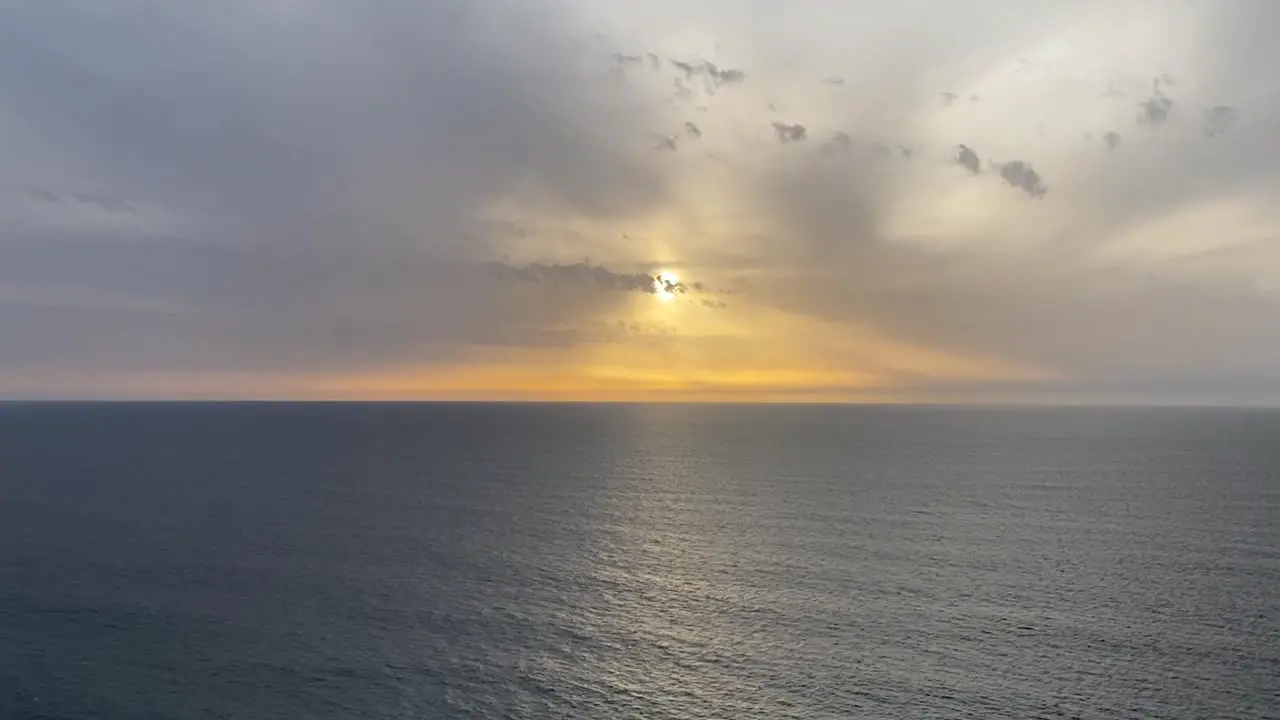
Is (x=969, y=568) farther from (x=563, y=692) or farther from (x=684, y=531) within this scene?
(x=563, y=692)

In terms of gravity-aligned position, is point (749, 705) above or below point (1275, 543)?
below

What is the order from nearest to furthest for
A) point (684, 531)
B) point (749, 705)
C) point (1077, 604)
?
point (749, 705), point (1077, 604), point (684, 531)

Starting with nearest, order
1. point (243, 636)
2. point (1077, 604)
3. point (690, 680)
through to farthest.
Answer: point (690, 680)
point (243, 636)
point (1077, 604)

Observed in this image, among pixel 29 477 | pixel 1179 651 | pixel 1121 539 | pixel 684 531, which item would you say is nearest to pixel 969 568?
pixel 1179 651

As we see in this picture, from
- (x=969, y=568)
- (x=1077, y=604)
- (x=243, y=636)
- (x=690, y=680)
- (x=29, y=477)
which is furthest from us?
(x=29, y=477)

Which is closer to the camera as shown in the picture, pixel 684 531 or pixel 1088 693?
pixel 1088 693

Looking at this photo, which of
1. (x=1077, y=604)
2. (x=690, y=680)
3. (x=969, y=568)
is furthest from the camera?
(x=969, y=568)

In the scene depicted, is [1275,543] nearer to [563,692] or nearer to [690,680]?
[690,680]

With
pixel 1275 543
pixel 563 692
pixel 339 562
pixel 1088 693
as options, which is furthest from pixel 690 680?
pixel 1275 543

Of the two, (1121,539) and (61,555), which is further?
(1121,539)
